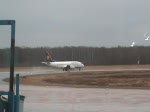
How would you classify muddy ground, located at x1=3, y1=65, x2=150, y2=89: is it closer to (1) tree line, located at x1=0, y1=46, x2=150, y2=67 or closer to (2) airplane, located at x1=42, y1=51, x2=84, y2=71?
(2) airplane, located at x1=42, y1=51, x2=84, y2=71

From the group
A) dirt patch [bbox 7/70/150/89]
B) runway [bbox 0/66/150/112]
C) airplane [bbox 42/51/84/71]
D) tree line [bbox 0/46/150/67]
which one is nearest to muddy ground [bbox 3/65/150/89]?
dirt patch [bbox 7/70/150/89]

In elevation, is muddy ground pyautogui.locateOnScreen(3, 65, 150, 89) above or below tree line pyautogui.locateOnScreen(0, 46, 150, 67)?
below

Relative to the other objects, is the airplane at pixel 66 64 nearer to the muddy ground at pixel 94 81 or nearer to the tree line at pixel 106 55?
the tree line at pixel 106 55

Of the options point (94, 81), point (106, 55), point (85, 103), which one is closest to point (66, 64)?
point (94, 81)

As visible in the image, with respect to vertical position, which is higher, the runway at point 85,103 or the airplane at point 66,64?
the airplane at point 66,64

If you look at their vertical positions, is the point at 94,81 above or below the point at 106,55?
below

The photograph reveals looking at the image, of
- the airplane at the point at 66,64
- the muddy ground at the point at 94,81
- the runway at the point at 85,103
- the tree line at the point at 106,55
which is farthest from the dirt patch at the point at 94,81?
the tree line at the point at 106,55

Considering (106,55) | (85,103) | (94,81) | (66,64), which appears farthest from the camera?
(106,55)

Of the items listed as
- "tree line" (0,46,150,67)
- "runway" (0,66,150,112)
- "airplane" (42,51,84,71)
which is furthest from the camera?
"tree line" (0,46,150,67)

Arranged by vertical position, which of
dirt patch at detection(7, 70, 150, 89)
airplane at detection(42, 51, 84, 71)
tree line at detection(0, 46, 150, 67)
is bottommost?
dirt patch at detection(7, 70, 150, 89)

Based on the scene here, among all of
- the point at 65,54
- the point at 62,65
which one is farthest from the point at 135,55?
the point at 62,65

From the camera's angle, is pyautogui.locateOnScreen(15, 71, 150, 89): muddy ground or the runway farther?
pyautogui.locateOnScreen(15, 71, 150, 89): muddy ground

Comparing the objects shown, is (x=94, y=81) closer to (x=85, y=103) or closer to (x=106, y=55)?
(x=85, y=103)

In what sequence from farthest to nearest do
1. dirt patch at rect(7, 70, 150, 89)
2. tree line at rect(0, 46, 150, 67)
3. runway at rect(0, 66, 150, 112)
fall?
tree line at rect(0, 46, 150, 67) < dirt patch at rect(7, 70, 150, 89) < runway at rect(0, 66, 150, 112)
